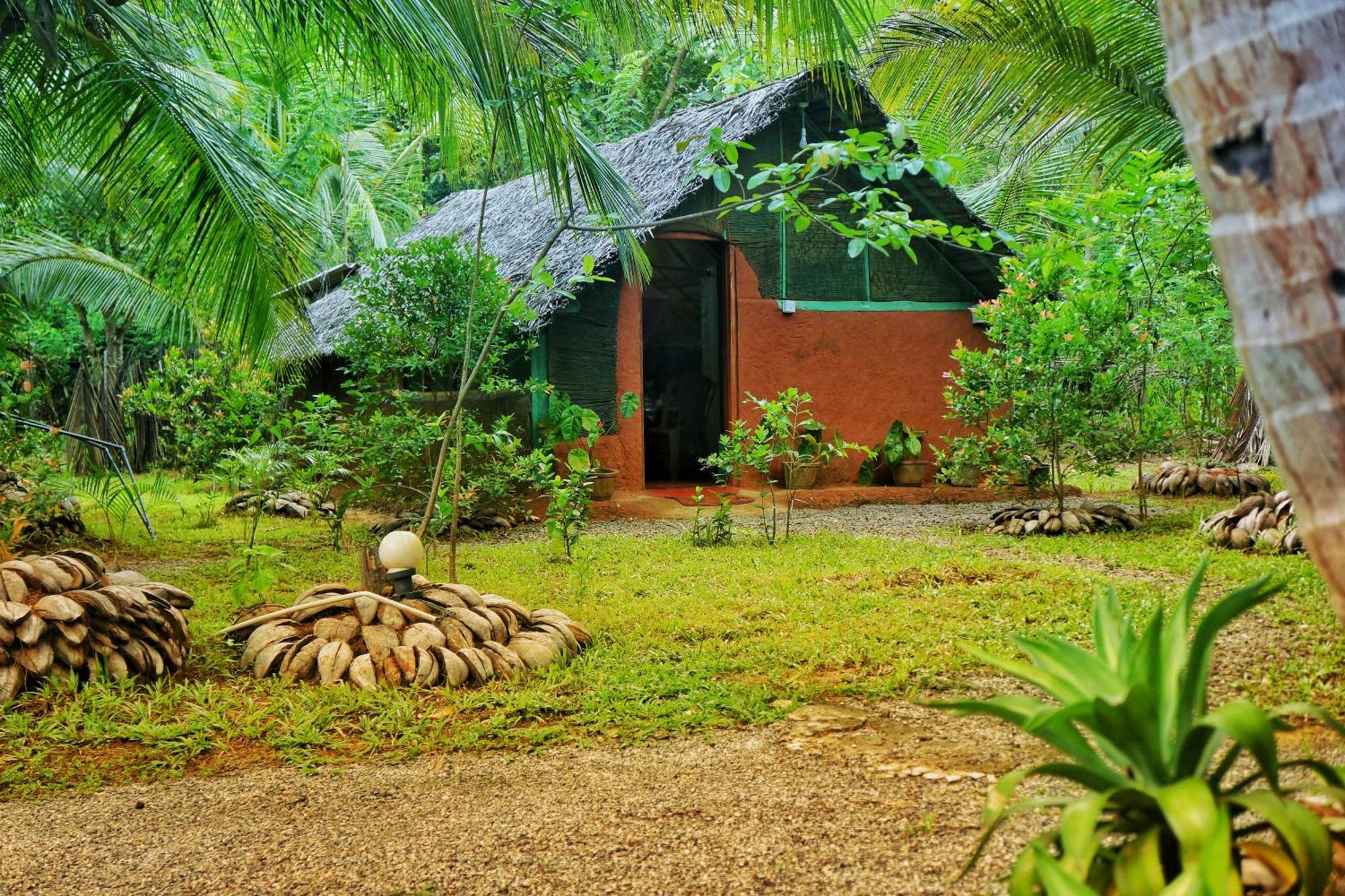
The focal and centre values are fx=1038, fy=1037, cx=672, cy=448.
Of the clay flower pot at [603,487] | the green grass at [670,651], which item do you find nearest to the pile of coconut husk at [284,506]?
the clay flower pot at [603,487]

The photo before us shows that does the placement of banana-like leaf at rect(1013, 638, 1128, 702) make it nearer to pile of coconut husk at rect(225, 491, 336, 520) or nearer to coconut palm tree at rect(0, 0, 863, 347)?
coconut palm tree at rect(0, 0, 863, 347)

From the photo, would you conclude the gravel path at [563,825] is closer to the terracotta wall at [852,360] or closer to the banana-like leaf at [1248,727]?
the banana-like leaf at [1248,727]

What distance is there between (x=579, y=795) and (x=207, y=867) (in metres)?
0.81

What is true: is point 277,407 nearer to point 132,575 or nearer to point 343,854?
point 132,575

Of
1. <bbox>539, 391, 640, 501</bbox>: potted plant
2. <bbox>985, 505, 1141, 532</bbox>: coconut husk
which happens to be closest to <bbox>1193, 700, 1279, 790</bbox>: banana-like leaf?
<bbox>985, 505, 1141, 532</bbox>: coconut husk

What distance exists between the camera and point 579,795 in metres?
2.46

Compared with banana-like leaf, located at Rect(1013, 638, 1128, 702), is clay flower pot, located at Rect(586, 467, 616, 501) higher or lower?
higher

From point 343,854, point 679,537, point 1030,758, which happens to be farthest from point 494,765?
point 679,537

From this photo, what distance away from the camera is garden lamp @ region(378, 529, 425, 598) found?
12.3 ft

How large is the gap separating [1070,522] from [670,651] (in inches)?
166

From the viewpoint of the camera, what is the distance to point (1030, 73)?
5.86 m

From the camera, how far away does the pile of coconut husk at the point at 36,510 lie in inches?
241

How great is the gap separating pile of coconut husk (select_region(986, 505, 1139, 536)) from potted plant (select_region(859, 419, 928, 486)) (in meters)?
2.87

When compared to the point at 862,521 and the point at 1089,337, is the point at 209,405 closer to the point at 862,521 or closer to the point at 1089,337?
the point at 862,521
